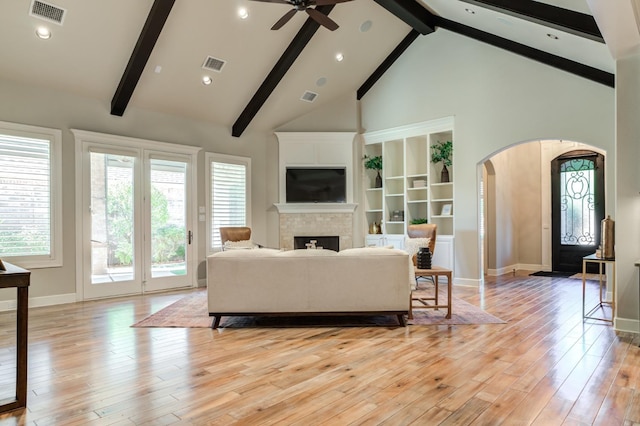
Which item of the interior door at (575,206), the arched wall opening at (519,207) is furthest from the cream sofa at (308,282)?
the interior door at (575,206)

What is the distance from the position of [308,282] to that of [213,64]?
13.0 ft

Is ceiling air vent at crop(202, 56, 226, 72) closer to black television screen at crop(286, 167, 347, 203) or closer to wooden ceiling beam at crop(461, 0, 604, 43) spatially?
black television screen at crop(286, 167, 347, 203)

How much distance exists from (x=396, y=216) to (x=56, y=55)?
6.28 meters

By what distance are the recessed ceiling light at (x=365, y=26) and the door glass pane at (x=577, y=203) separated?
5.28 m

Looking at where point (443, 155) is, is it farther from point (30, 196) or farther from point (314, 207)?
point (30, 196)

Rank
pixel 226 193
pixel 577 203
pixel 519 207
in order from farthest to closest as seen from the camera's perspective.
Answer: pixel 519 207 → pixel 577 203 → pixel 226 193

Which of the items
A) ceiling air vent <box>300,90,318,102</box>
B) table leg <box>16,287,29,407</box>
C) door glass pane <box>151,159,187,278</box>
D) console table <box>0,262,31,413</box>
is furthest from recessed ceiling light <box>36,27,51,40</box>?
ceiling air vent <box>300,90,318,102</box>

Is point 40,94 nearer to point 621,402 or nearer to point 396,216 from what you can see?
point 396,216

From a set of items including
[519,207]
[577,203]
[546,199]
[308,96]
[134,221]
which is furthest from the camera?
[519,207]

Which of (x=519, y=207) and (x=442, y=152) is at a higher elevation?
(x=442, y=152)

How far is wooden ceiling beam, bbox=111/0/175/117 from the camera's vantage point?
4.98m

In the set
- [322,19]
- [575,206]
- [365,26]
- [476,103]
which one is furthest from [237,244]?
[575,206]

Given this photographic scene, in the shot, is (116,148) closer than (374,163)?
Yes

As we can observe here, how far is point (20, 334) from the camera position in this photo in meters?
2.56
